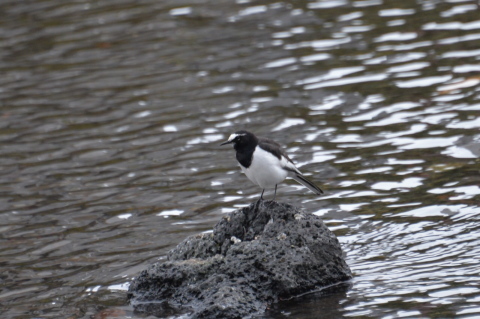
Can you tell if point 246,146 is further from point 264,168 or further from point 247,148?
point 264,168

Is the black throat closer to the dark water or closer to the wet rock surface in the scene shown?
the wet rock surface

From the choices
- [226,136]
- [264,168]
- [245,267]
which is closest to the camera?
[245,267]

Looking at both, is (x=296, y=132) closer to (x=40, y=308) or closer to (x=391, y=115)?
(x=391, y=115)

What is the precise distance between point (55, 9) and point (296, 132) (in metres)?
10.2

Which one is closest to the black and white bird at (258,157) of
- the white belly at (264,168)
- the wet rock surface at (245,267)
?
the white belly at (264,168)

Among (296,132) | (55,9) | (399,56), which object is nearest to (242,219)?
(296,132)

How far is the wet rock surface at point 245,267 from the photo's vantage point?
7.98 m

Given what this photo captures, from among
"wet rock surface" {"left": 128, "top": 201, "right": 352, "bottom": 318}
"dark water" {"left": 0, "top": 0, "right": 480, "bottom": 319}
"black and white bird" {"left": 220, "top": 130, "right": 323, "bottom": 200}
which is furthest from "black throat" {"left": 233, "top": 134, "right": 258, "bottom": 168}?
"dark water" {"left": 0, "top": 0, "right": 480, "bottom": 319}

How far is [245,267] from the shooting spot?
317 inches

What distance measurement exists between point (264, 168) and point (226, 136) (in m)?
4.95

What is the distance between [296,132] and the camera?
13320 mm

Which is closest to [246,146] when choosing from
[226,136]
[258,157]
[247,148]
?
[247,148]

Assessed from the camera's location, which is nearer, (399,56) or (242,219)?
(242,219)

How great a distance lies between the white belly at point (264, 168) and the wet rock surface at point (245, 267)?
0.84ft
